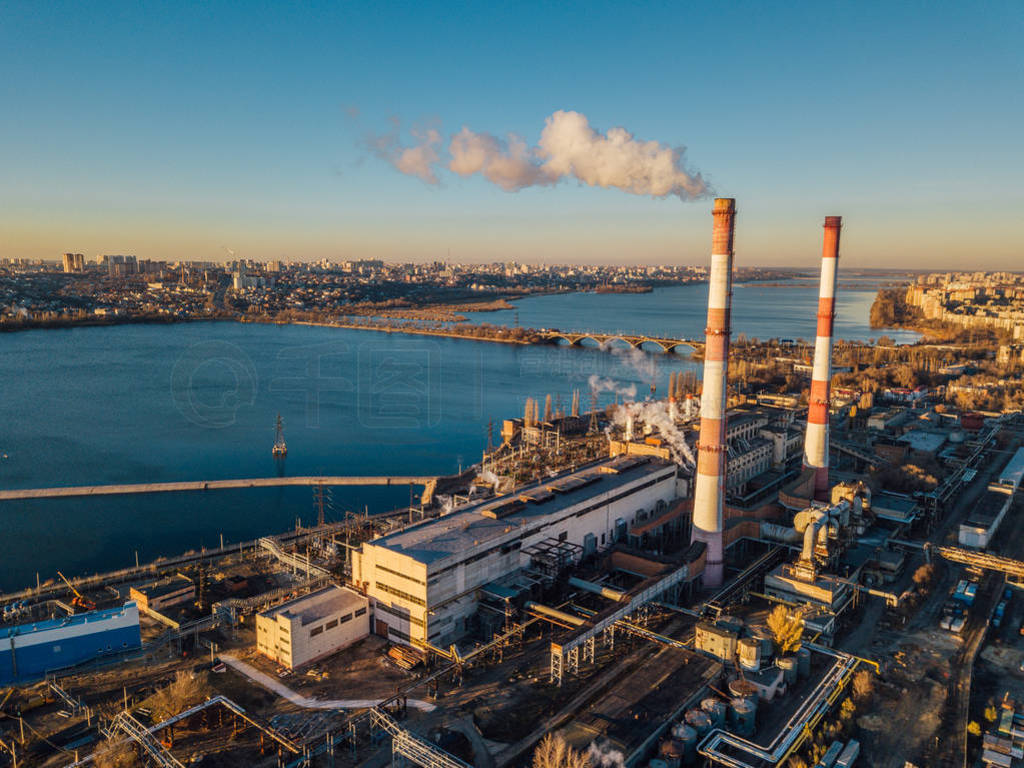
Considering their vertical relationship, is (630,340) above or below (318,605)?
above

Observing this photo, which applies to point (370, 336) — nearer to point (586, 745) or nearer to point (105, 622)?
point (105, 622)

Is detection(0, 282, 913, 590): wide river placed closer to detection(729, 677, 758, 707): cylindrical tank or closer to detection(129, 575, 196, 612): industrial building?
detection(129, 575, 196, 612): industrial building

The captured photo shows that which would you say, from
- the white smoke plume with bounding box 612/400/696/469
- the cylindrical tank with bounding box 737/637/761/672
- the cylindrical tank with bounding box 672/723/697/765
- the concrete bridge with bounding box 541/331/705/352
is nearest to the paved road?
Result: the cylindrical tank with bounding box 672/723/697/765

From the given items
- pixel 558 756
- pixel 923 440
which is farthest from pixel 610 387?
pixel 558 756

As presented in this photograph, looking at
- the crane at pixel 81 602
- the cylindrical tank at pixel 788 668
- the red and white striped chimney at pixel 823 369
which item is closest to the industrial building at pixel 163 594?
the crane at pixel 81 602

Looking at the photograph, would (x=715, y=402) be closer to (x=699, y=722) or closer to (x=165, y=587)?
(x=699, y=722)

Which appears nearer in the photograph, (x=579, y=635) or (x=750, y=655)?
(x=750, y=655)

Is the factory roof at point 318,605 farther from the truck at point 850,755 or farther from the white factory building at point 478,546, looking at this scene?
the truck at point 850,755
